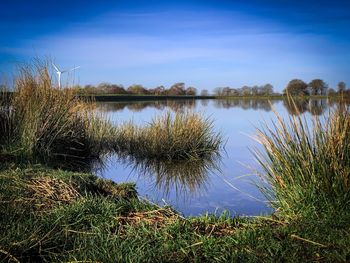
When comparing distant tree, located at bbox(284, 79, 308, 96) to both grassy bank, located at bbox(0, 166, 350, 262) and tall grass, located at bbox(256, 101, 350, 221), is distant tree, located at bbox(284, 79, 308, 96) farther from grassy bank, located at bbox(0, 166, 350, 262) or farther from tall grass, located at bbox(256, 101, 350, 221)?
grassy bank, located at bbox(0, 166, 350, 262)

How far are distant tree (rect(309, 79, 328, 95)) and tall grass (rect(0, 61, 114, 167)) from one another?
5355 mm

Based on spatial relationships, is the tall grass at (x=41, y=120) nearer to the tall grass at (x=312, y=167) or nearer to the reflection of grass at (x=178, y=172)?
the reflection of grass at (x=178, y=172)

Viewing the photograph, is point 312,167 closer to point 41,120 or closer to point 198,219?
point 198,219

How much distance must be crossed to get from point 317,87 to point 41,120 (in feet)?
18.4

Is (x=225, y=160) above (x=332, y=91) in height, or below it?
below

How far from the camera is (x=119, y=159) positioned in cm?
1257

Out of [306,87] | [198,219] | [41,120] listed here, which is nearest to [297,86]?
[306,87]

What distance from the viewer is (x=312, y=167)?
4957 mm

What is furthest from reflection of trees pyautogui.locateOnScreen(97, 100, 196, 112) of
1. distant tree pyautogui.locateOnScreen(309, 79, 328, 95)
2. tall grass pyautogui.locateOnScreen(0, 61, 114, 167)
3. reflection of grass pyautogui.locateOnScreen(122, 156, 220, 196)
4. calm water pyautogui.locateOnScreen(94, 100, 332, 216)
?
distant tree pyautogui.locateOnScreen(309, 79, 328, 95)

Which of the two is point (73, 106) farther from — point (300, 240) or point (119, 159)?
point (300, 240)

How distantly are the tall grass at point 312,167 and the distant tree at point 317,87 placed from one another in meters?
1.52

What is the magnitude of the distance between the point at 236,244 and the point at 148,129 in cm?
967

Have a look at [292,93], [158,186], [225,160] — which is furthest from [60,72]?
[292,93]

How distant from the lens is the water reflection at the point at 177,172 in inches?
351
